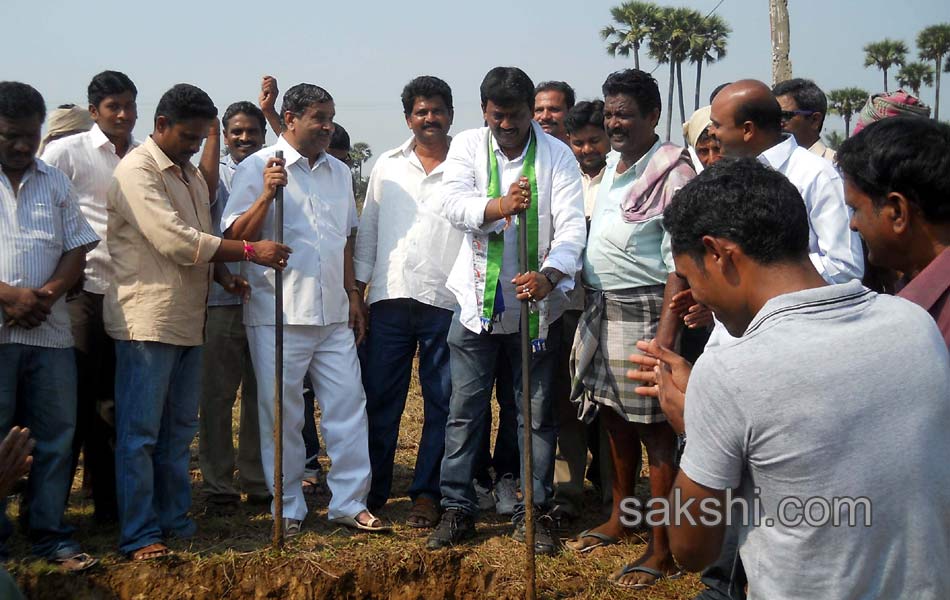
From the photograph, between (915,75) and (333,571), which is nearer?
(333,571)

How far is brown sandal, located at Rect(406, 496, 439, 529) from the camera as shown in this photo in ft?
16.1

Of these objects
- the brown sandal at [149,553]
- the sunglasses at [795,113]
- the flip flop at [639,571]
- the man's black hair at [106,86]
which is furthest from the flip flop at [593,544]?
the man's black hair at [106,86]

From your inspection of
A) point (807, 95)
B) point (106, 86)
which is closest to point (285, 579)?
point (106, 86)

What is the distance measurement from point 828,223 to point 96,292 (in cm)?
375

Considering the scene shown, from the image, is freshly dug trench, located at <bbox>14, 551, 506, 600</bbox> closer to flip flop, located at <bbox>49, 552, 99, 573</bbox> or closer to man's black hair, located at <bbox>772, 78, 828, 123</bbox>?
flip flop, located at <bbox>49, 552, 99, 573</bbox>

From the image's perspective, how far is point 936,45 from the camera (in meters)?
39.8

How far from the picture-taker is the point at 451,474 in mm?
4688

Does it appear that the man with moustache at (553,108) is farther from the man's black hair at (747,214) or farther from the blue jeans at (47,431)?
the man's black hair at (747,214)

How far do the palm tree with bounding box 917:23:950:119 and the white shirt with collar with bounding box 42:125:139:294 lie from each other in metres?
41.6

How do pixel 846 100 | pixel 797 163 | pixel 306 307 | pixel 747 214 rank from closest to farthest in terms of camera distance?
1. pixel 747 214
2. pixel 797 163
3. pixel 306 307
4. pixel 846 100

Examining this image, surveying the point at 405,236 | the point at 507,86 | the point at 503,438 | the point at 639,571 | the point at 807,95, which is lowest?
the point at 639,571

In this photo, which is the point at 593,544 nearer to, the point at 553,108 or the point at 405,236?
the point at 405,236

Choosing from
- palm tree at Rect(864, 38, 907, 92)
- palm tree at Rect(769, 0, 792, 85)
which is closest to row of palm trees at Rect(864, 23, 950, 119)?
palm tree at Rect(864, 38, 907, 92)

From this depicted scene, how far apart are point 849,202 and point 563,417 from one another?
9.24 feet
